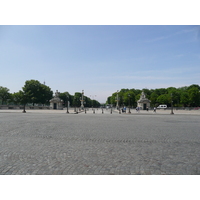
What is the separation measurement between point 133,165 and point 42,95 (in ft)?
280

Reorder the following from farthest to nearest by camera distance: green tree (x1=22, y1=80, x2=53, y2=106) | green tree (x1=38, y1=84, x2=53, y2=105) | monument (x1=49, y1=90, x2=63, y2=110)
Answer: green tree (x1=38, y1=84, x2=53, y2=105) < green tree (x1=22, y1=80, x2=53, y2=106) < monument (x1=49, y1=90, x2=63, y2=110)

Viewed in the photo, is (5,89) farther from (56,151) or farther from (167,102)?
(56,151)

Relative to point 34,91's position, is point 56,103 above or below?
below

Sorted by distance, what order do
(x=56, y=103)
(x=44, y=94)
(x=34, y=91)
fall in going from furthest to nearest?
Answer: 1. (x=44, y=94)
2. (x=34, y=91)
3. (x=56, y=103)

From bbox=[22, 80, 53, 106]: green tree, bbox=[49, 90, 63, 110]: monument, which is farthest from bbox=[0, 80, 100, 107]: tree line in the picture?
bbox=[49, 90, 63, 110]: monument

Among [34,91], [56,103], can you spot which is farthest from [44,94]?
[56,103]

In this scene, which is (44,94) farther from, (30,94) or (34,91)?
(30,94)

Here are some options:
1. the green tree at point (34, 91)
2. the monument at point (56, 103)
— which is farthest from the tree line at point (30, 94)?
the monument at point (56, 103)

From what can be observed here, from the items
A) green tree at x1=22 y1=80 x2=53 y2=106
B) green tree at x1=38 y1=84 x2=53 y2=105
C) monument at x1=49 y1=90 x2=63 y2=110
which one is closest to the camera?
monument at x1=49 y1=90 x2=63 y2=110

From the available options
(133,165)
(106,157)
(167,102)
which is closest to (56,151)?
(106,157)

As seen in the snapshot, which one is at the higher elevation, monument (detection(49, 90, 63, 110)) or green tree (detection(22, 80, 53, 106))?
green tree (detection(22, 80, 53, 106))

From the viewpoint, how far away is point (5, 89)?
8906cm

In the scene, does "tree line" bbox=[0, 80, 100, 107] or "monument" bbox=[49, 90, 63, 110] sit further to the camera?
"tree line" bbox=[0, 80, 100, 107]

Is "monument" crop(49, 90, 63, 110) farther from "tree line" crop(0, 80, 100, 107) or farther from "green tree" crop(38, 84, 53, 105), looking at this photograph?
"green tree" crop(38, 84, 53, 105)
